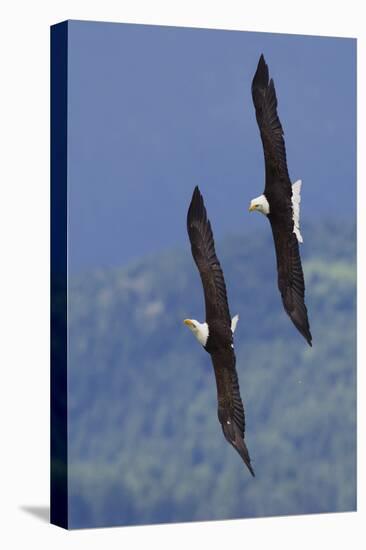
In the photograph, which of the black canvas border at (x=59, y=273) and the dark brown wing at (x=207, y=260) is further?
the dark brown wing at (x=207, y=260)

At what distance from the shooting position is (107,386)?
43.4 feet

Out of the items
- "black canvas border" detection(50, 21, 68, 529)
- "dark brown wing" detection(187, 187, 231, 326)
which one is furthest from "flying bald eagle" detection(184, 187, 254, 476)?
"black canvas border" detection(50, 21, 68, 529)

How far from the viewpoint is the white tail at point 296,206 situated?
13945 millimetres

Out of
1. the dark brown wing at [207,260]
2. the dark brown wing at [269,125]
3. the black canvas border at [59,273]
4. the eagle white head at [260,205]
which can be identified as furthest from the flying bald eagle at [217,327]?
the black canvas border at [59,273]

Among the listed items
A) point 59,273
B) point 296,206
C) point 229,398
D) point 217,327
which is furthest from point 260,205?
point 59,273

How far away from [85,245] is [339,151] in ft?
7.28

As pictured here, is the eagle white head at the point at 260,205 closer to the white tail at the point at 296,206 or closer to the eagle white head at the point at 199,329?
the white tail at the point at 296,206

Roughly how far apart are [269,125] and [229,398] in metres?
1.93

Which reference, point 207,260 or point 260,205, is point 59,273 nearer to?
point 207,260

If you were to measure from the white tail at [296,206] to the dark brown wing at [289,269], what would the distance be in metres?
0.05

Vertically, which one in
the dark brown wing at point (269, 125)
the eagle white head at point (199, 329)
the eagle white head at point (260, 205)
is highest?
the dark brown wing at point (269, 125)

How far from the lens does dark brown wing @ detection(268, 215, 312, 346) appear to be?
1391 centimetres

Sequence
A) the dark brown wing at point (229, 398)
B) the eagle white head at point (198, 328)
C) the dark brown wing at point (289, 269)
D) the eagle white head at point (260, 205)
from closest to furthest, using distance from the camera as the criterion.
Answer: the eagle white head at point (198, 328) → the dark brown wing at point (229, 398) → the eagle white head at point (260, 205) → the dark brown wing at point (289, 269)

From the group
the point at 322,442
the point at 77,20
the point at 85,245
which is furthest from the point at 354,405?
the point at 77,20
